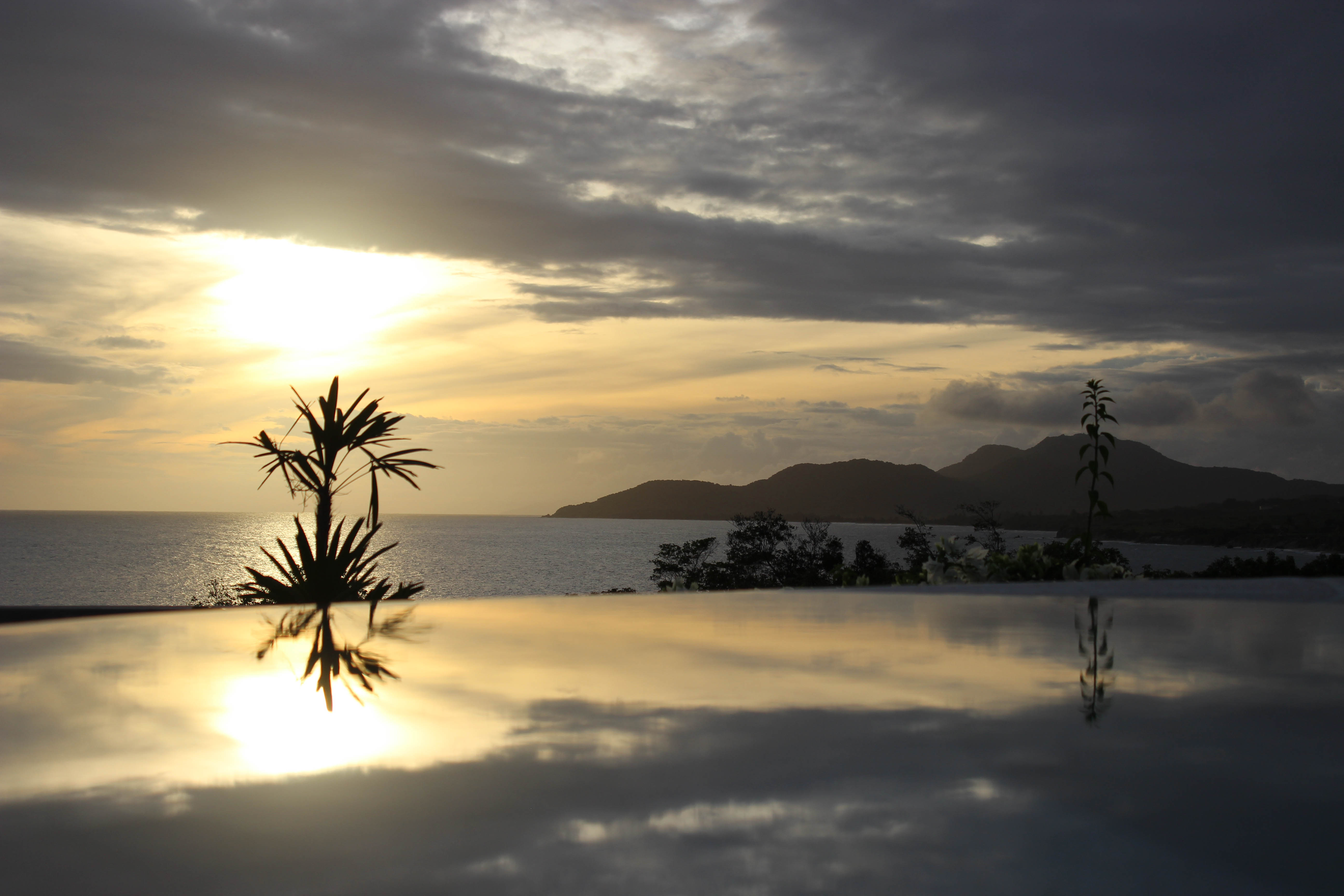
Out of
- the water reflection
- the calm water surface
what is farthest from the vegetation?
the calm water surface

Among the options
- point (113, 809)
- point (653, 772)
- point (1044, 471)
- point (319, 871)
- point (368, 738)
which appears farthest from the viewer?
point (1044, 471)

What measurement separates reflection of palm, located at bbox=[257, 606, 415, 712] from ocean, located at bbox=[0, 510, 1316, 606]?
485 inches

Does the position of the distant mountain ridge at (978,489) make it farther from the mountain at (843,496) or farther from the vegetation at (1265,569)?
the vegetation at (1265,569)

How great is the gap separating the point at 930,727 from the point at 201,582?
58632 mm

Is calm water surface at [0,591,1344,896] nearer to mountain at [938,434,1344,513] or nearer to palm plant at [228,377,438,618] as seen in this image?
palm plant at [228,377,438,618]

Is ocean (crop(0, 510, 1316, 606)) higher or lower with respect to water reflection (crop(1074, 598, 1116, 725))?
lower

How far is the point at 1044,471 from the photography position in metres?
140

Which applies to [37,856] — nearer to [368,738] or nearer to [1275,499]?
[368,738]

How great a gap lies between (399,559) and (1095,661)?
7390 centimetres

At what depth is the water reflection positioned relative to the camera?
6.46ft

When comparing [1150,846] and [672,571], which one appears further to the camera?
[672,571]

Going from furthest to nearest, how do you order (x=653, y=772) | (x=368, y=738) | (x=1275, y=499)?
(x=1275, y=499) → (x=368, y=738) → (x=653, y=772)

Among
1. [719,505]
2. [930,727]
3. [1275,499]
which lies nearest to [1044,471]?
[719,505]

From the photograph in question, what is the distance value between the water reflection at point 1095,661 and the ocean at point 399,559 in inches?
404
